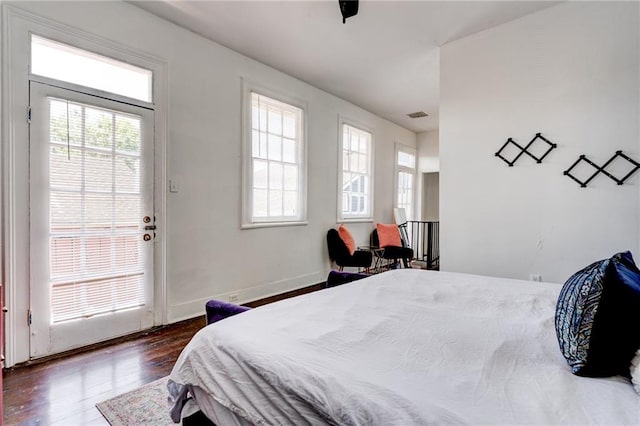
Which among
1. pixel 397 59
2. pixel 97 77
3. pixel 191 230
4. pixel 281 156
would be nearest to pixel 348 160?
pixel 281 156

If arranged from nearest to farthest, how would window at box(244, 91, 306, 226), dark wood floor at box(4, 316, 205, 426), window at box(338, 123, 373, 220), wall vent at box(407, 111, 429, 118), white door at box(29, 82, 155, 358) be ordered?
dark wood floor at box(4, 316, 205, 426) < white door at box(29, 82, 155, 358) < window at box(244, 91, 306, 226) < window at box(338, 123, 373, 220) < wall vent at box(407, 111, 429, 118)

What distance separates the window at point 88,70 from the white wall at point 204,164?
7.0 inches

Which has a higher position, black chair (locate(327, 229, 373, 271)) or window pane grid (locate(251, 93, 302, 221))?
window pane grid (locate(251, 93, 302, 221))

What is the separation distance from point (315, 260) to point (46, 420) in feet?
11.3

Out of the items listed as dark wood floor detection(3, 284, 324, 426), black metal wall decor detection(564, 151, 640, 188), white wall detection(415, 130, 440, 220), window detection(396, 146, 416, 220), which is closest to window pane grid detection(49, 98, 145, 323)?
dark wood floor detection(3, 284, 324, 426)

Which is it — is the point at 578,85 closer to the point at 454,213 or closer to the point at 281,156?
the point at 454,213

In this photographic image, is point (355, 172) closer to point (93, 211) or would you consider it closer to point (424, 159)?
point (424, 159)

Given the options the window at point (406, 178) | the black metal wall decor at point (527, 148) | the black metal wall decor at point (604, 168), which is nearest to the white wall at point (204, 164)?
the black metal wall decor at point (527, 148)

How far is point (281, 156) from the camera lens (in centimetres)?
432

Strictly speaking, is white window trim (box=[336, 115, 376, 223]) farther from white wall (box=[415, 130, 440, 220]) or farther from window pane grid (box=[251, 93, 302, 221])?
white wall (box=[415, 130, 440, 220])

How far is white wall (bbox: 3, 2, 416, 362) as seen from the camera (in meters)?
2.79

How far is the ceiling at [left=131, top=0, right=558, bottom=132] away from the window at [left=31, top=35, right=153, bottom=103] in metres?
0.58

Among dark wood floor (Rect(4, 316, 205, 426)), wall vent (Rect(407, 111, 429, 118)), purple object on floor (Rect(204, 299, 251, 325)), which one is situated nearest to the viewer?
purple object on floor (Rect(204, 299, 251, 325))

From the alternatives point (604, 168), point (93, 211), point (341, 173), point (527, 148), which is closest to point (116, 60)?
point (93, 211)
